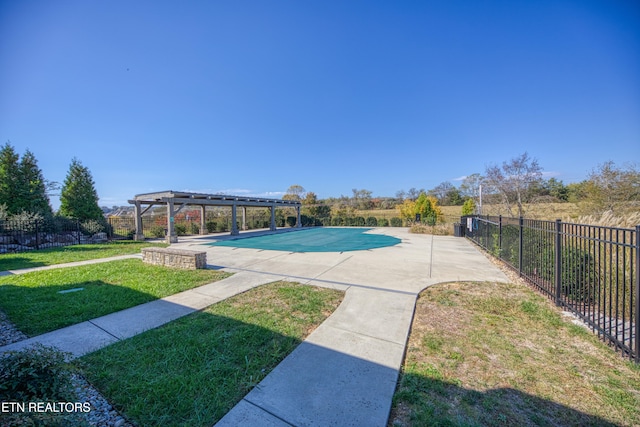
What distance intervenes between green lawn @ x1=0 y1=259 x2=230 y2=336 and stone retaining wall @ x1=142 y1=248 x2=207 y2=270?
10.5 inches

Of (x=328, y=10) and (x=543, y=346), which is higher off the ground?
(x=328, y=10)

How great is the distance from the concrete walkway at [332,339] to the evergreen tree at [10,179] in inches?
648

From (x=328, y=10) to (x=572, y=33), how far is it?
27.8 ft

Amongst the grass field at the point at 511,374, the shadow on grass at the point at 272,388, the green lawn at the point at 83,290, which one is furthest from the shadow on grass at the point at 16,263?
the grass field at the point at 511,374

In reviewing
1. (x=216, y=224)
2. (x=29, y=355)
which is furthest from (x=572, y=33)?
(x=216, y=224)

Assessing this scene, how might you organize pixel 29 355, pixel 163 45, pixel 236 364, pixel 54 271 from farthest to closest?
pixel 163 45, pixel 54 271, pixel 236 364, pixel 29 355

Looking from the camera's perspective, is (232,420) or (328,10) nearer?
(232,420)

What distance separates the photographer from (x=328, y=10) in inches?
369

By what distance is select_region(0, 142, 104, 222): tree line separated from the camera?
13672 millimetres

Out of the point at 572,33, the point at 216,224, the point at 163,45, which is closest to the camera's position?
the point at 572,33

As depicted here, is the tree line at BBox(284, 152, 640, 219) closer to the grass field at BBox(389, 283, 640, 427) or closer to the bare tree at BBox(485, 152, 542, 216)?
the bare tree at BBox(485, 152, 542, 216)

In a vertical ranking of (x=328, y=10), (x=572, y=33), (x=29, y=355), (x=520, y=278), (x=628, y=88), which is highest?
(x=328, y=10)

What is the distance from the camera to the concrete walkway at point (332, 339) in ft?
6.66

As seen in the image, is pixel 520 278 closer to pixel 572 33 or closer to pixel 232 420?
pixel 232 420
